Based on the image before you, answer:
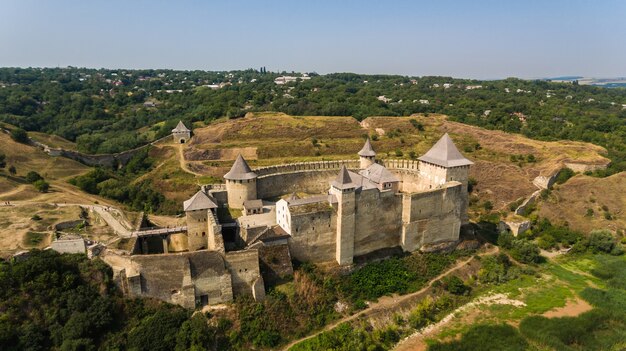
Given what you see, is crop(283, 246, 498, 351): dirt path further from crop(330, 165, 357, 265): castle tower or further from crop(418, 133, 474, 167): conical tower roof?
crop(418, 133, 474, 167): conical tower roof

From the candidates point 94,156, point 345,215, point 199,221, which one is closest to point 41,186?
point 94,156

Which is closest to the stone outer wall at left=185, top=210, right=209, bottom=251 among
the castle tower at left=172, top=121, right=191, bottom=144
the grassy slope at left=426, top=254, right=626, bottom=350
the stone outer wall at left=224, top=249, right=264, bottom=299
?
the stone outer wall at left=224, top=249, right=264, bottom=299

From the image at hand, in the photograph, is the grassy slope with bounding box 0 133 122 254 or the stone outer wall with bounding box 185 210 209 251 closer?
the grassy slope with bounding box 0 133 122 254

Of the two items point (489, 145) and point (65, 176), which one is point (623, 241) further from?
point (65, 176)

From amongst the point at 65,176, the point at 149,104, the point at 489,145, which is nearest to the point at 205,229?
the point at 65,176

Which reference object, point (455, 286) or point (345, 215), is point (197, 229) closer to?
point (345, 215)
